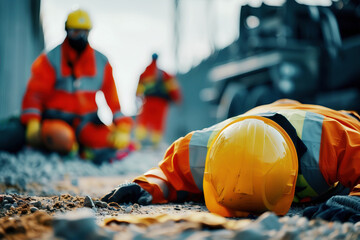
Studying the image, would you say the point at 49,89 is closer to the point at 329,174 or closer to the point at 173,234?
the point at 329,174

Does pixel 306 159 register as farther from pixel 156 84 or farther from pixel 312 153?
pixel 156 84

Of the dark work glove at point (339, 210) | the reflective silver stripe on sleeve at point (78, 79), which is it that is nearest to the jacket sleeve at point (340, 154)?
the dark work glove at point (339, 210)

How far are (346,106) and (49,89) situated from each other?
4034 mm

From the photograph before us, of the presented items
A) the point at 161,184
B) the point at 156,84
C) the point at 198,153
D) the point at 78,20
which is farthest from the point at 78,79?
the point at 156,84

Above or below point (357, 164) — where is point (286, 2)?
above

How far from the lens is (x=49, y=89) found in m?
6.31

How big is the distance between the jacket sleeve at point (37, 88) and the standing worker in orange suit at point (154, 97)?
500 centimetres

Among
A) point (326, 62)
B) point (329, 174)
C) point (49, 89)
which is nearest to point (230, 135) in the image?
point (329, 174)

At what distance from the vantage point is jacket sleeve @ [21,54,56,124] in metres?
6.17

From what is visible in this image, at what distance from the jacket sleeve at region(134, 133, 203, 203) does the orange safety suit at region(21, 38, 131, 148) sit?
132 inches

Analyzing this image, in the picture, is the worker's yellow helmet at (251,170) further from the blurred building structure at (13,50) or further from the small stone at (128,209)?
the blurred building structure at (13,50)

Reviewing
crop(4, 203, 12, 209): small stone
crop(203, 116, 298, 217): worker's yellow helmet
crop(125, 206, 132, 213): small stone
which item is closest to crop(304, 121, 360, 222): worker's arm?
crop(203, 116, 298, 217): worker's yellow helmet

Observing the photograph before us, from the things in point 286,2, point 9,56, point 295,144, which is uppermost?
point 286,2

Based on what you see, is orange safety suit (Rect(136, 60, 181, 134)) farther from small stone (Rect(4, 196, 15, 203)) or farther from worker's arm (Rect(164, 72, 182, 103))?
small stone (Rect(4, 196, 15, 203))
